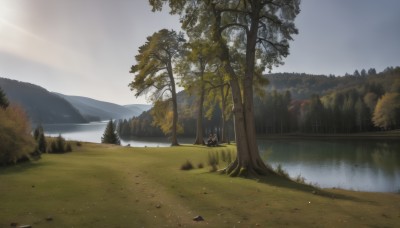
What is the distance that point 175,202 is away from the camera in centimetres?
986

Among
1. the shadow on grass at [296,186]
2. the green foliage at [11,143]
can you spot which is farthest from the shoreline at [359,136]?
the green foliage at [11,143]

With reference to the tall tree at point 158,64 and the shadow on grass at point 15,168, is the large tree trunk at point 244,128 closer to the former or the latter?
the shadow on grass at point 15,168

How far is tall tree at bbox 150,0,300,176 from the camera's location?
52.2 ft

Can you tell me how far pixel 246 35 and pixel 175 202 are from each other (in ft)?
36.0

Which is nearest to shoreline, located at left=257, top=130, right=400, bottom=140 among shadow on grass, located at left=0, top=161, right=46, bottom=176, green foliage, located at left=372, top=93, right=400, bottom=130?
green foliage, located at left=372, top=93, right=400, bottom=130

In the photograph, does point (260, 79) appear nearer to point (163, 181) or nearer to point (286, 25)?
point (286, 25)

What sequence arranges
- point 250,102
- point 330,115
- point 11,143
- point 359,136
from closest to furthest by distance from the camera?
point 250,102 → point 11,143 → point 359,136 → point 330,115

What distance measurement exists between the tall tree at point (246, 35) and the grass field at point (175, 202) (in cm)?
184

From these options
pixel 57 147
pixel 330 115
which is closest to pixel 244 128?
pixel 57 147

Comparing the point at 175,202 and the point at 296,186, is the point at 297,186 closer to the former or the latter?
the point at 296,186

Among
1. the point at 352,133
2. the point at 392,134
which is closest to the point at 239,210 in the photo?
the point at 392,134

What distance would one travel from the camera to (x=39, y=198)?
9680 mm

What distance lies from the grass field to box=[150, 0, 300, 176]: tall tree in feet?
6.05

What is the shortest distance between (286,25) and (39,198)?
13.3m
